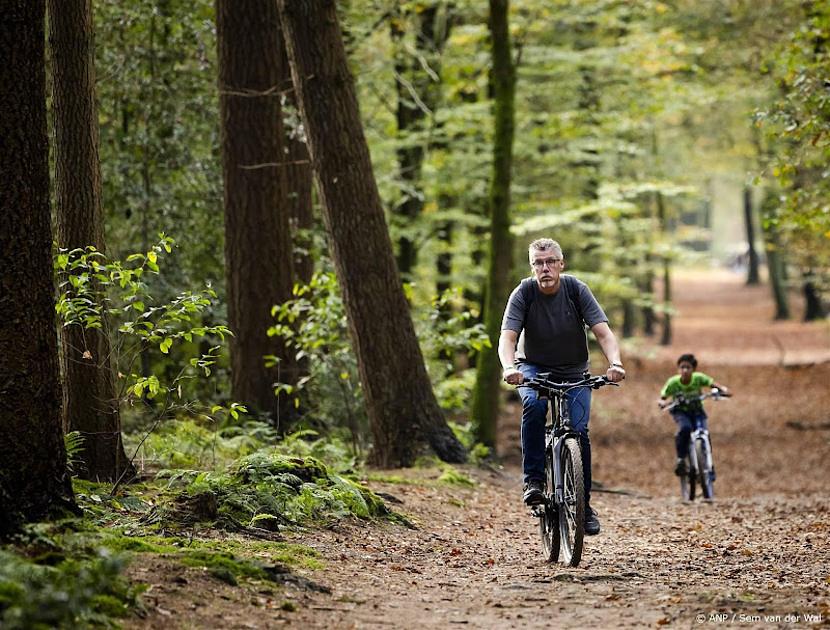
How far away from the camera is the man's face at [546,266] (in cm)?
764

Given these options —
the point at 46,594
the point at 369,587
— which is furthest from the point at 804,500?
the point at 46,594

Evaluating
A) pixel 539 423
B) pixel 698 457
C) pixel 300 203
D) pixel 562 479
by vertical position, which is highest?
pixel 300 203

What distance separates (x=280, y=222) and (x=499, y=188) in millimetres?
3693

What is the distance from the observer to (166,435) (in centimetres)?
1140

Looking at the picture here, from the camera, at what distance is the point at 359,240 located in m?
11.8

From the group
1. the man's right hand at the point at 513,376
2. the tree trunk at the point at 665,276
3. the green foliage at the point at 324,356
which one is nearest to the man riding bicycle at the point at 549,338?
the man's right hand at the point at 513,376

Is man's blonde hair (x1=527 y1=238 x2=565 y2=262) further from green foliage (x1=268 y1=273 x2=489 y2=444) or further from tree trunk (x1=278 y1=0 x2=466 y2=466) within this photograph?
green foliage (x1=268 y1=273 x2=489 y2=444)

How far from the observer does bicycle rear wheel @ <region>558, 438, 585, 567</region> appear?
7.24 m

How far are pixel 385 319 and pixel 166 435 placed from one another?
8.74 ft

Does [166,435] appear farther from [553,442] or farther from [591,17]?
[591,17]

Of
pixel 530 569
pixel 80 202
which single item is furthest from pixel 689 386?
pixel 80 202

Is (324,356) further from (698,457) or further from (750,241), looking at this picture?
(750,241)

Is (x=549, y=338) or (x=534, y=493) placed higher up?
(x=549, y=338)

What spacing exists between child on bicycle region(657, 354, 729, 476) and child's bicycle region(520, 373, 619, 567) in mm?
6444
